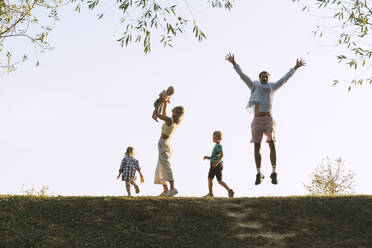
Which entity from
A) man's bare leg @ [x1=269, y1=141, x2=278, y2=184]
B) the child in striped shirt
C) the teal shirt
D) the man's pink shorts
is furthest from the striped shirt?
man's bare leg @ [x1=269, y1=141, x2=278, y2=184]

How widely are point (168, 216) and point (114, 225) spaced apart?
1.26 meters

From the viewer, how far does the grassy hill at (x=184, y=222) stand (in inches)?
369

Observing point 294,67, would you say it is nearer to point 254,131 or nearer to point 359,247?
point 254,131

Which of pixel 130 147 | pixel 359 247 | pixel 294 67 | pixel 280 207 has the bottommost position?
pixel 359 247

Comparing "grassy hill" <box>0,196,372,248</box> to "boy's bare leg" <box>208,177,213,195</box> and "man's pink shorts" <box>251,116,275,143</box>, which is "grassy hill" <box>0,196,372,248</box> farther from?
"boy's bare leg" <box>208,177,213,195</box>

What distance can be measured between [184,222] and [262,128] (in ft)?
10.6

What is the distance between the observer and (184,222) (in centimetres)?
1012

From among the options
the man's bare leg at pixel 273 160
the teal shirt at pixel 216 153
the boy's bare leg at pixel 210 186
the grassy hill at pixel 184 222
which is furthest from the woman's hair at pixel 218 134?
the grassy hill at pixel 184 222

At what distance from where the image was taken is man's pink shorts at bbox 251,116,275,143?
37.8ft

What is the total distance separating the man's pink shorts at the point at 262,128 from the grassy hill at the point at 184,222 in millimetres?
1600

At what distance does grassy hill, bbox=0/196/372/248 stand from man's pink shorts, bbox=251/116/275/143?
1.60 meters

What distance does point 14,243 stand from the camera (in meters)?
9.26

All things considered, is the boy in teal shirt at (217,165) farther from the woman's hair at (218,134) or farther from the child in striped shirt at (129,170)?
the child in striped shirt at (129,170)

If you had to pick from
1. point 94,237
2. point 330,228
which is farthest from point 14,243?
point 330,228
